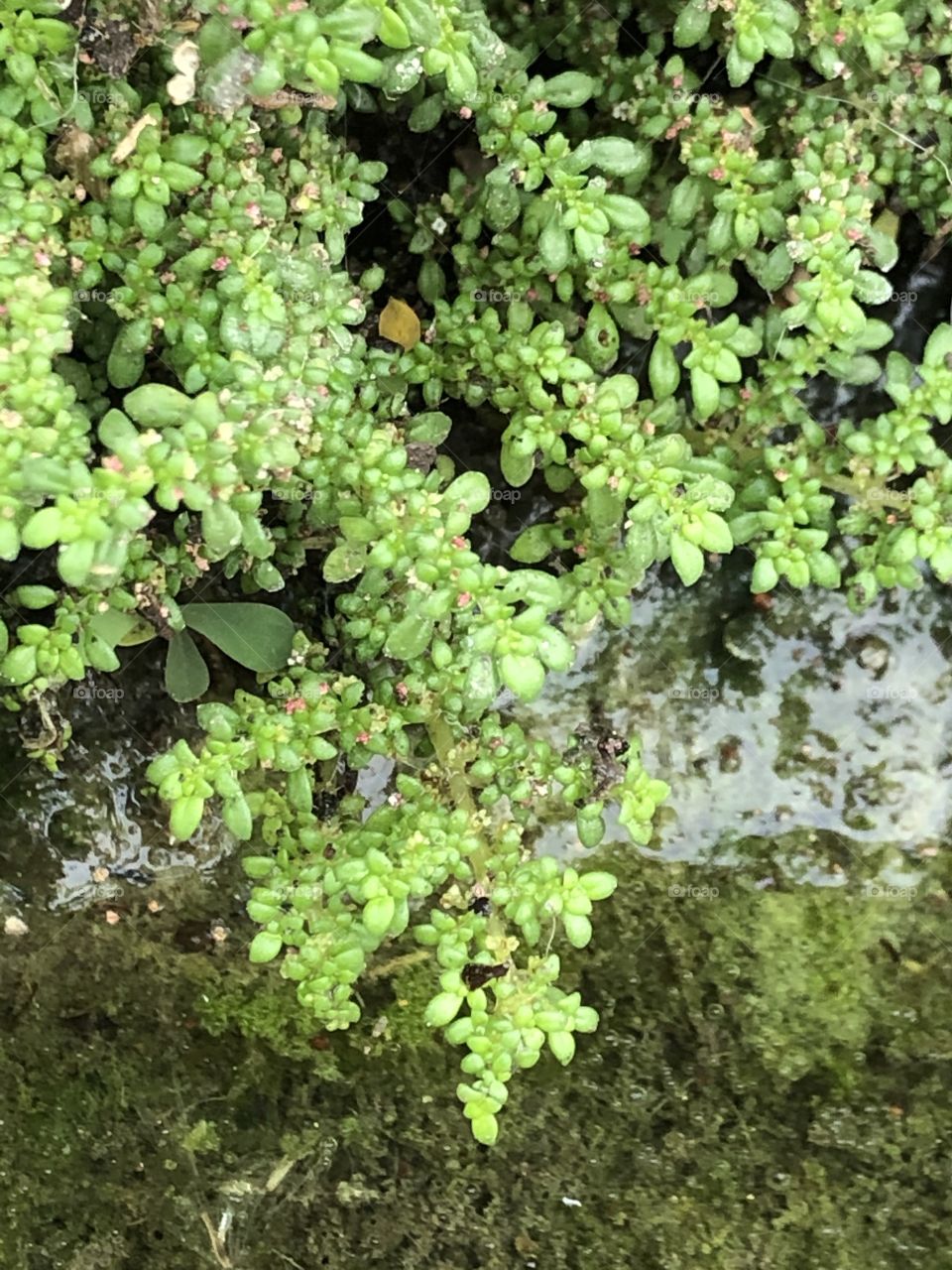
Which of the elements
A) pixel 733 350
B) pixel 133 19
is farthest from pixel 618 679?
pixel 133 19

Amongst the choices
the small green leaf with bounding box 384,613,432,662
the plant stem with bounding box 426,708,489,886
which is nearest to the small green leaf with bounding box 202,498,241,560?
the small green leaf with bounding box 384,613,432,662

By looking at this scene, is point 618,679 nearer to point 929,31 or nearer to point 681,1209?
point 681,1209

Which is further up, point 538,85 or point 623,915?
point 538,85

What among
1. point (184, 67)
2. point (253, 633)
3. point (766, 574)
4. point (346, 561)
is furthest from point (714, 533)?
point (184, 67)

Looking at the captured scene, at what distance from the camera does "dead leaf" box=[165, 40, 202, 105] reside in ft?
4.20

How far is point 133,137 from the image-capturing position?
137 cm

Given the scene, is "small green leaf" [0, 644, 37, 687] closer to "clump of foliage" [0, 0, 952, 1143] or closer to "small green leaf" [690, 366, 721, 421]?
"clump of foliage" [0, 0, 952, 1143]

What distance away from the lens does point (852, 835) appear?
2.01m

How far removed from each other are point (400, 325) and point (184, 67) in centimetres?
57

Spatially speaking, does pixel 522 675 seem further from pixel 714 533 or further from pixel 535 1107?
pixel 535 1107

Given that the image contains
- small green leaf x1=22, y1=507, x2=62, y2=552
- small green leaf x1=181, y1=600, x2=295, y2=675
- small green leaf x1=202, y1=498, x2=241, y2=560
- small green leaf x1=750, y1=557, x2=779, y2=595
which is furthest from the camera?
small green leaf x1=181, y1=600, x2=295, y2=675

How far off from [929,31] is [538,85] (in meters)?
0.62

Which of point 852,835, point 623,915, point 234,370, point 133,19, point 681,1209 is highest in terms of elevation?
point 133,19

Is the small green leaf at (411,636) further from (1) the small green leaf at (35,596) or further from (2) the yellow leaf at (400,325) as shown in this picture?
(2) the yellow leaf at (400,325)
